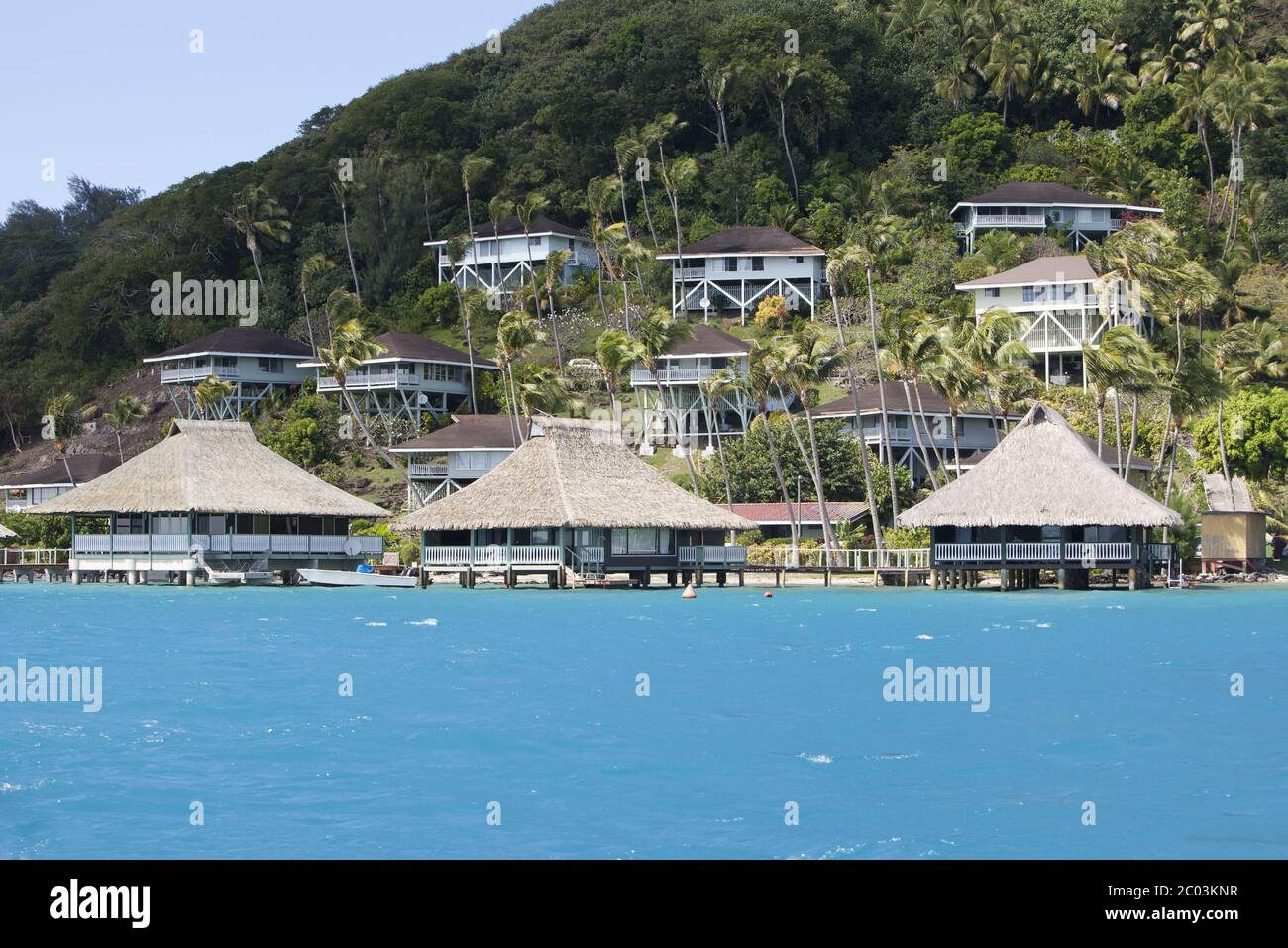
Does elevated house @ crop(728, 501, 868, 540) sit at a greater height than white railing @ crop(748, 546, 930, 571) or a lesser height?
greater

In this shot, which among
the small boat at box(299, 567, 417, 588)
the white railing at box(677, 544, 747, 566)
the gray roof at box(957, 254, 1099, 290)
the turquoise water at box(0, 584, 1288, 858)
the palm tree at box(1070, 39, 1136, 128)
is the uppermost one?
A: the palm tree at box(1070, 39, 1136, 128)

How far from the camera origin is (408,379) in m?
84.1

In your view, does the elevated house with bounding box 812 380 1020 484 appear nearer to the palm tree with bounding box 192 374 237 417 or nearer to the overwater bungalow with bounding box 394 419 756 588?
the overwater bungalow with bounding box 394 419 756 588

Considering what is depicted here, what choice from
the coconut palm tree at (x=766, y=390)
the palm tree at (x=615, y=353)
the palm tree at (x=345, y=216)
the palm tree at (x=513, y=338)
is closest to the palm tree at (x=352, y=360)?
the palm tree at (x=513, y=338)

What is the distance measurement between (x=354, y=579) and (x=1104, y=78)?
61.2 metres

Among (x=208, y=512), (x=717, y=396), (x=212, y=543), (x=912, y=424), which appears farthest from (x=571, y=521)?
(x=912, y=424)

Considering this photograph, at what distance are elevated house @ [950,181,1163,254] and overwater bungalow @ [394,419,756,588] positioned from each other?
36464 mm

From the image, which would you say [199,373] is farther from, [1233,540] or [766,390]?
[1233,540]

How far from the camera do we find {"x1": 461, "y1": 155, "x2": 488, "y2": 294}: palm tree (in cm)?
9825

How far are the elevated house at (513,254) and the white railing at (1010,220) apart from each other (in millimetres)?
22990

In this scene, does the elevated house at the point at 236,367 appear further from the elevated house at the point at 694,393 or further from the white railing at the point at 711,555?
the white railing at the point at 711,555

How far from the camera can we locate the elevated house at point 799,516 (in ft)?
216

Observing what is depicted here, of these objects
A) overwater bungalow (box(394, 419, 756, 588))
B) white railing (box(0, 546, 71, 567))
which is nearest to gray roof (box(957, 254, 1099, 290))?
overwater bungalow (box(394, 419, 756, 588))
